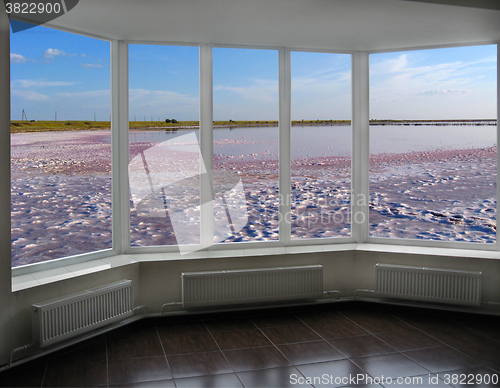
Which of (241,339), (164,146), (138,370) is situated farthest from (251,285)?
(164,146)

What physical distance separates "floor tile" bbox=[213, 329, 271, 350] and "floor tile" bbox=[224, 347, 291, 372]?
0.31 ft

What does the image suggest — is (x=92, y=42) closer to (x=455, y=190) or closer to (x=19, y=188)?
(x=19, y=188)

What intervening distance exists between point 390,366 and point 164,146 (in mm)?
2885

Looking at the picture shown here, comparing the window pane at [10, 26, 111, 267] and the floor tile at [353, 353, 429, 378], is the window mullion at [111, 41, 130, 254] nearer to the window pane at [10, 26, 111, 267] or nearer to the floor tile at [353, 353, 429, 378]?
the window pane at [10, 26, 111, 267]

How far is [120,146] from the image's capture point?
4.25 metres

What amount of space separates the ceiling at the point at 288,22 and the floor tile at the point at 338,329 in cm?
271

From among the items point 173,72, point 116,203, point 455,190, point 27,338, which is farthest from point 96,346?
point 455,190

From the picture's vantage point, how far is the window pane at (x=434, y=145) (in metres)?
4.49

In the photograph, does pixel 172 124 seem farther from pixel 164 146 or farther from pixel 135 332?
pixel 135 332

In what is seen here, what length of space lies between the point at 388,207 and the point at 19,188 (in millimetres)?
3681

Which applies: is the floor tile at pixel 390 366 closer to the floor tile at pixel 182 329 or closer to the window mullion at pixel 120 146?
the floor tile at pixel 182 329

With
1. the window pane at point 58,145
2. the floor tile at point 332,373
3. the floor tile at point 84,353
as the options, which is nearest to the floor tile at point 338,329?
the floor tile at point 332,373

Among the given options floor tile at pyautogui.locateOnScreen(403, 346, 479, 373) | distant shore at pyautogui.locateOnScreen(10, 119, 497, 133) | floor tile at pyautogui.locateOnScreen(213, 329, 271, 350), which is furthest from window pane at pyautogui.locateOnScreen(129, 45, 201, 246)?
floor tile at pyautogui.locateOnScreen(403, 346, 479, 373)

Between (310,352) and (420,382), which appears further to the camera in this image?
(310,352)
